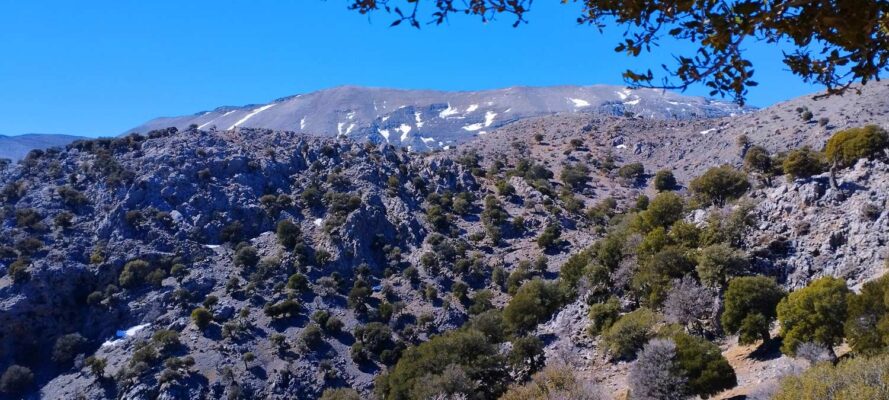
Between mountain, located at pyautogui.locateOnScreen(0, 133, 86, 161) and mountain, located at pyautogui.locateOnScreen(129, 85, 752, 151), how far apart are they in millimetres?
21765

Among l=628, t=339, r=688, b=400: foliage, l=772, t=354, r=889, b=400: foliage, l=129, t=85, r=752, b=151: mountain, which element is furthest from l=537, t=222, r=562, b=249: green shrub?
l=129, t=85, r=752, b=151: mountain

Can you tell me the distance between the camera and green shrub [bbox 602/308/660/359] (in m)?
18.3

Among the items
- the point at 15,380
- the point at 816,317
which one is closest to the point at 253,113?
the point at 15,380

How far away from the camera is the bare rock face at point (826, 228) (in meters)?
18.8

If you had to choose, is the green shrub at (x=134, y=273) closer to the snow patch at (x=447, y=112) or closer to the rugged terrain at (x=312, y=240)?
the rugged terrain at (x=312, y=240)

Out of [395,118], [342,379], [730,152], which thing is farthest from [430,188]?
[395,118]

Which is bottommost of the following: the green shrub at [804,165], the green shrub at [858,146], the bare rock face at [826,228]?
the bare rock face at [826,228]

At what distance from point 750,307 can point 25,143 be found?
465ft

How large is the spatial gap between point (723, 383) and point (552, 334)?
32.5ft

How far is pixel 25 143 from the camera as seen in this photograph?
386 feet

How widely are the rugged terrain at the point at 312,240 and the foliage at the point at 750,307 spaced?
94cm

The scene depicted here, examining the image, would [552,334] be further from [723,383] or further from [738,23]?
[738,23]

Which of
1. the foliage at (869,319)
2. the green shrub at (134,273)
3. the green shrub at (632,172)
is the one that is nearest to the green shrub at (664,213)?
the foliage at (869,319)

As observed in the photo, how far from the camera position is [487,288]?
37812 mm
